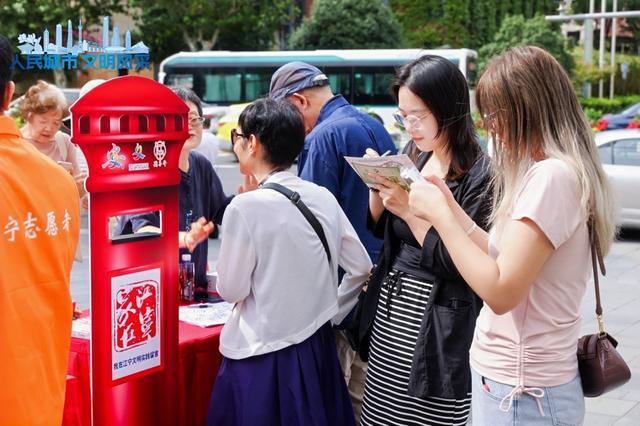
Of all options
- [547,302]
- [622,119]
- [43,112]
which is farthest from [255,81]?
[547,302]

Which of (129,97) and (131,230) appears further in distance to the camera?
(131,230)

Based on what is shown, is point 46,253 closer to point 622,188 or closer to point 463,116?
point 463,116

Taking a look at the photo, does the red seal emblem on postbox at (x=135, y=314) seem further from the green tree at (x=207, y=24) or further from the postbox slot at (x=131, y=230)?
the green tree at (x=207, y=24)

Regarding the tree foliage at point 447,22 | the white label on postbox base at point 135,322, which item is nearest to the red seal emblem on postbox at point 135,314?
the white label on postbox base at point 135,322

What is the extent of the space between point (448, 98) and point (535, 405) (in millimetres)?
1152

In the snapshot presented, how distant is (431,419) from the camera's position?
286cm

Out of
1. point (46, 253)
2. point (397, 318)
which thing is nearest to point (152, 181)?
point (46, 253)

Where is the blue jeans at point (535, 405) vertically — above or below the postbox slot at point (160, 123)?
below

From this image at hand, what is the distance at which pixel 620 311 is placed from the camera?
6.93m

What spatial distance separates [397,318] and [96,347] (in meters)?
0.96

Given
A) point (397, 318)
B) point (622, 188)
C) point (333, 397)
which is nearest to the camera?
point (397, 318)

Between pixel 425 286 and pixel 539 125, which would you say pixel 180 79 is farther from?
pixel 539 125

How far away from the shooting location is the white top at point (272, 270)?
9.33 ft

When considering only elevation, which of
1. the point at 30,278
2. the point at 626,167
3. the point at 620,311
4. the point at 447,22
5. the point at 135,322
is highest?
the point at 447,22
